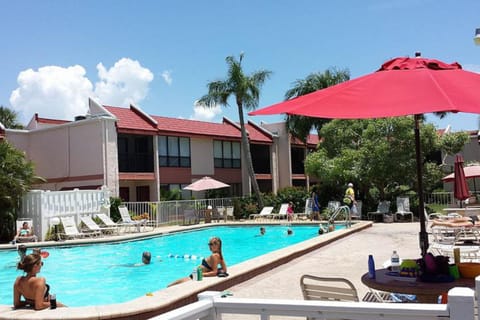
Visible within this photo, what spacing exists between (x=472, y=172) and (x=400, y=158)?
321 centimetres

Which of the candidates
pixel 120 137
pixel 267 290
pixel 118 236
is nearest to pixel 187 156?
pixel 120 137

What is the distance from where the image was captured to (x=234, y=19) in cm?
1638

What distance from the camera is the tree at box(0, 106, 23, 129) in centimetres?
4305

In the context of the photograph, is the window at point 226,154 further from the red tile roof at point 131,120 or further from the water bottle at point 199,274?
the water bottle at point 199,274

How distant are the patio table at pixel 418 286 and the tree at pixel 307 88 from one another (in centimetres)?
3031

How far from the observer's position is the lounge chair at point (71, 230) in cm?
1947

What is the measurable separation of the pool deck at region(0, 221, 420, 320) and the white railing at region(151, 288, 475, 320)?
12.8 feet

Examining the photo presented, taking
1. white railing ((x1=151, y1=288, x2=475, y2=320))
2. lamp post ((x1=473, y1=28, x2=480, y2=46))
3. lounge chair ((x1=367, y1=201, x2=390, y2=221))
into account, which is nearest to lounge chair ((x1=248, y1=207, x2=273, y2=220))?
lounge chair ((x1=367, y1=201, x2=390, y2=221))

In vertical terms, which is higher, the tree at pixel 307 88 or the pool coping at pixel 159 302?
the tree at pixel 307 88

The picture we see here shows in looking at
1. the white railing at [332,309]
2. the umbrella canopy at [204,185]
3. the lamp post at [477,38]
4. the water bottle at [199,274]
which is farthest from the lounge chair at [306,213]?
the white railing at [332,309]

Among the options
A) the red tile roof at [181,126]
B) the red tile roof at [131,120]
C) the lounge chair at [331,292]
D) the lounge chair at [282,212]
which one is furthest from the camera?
the red tile roof at [181,126]

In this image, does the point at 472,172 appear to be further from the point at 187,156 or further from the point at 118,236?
the point at 187,156

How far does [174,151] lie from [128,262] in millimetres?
16737

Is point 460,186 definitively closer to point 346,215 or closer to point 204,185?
point 346,215
